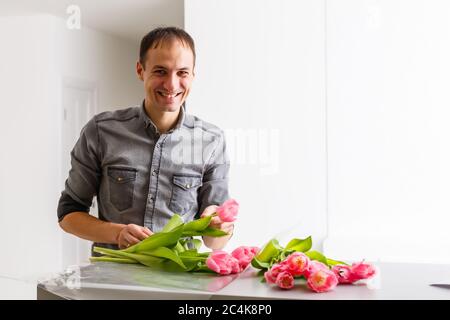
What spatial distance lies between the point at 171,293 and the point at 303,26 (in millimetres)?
2421

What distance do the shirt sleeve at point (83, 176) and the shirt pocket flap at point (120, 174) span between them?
42 millimetres

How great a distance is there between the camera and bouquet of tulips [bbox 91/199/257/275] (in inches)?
29.0

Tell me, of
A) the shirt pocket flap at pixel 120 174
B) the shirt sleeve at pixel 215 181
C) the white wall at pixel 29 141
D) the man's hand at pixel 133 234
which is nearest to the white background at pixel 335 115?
the white wall at pixel 29 141

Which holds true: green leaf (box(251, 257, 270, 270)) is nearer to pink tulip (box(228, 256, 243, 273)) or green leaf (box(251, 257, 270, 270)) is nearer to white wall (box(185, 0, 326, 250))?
pink tulip (box(228, 256, 243, 273))

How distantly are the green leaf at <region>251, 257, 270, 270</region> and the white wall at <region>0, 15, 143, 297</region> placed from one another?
3.28m

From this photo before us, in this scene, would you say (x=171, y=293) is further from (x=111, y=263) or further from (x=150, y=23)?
(x=150, y=23)

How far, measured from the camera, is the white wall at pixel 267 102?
9.34ft

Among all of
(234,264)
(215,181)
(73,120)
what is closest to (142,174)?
(215,181)

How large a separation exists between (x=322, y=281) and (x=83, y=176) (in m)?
0.70

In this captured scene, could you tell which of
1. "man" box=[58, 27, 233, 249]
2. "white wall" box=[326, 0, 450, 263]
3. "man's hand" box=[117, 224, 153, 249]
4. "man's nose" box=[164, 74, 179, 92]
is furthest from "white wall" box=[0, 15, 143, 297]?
"man's hand" box=[117, 224, 153, 249]

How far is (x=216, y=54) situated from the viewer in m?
3.00

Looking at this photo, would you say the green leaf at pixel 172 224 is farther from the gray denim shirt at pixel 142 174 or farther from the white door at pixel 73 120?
the white door at pixel 73 120
